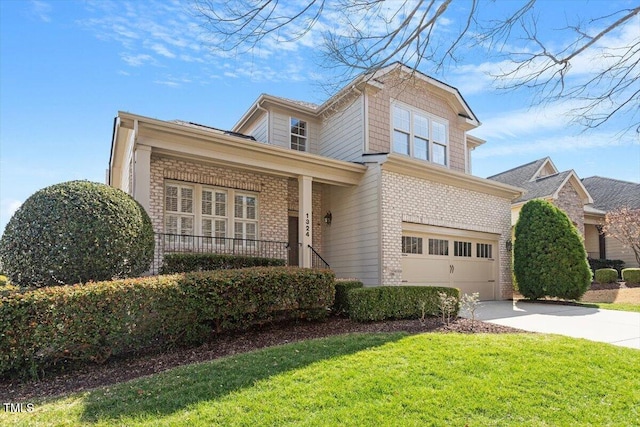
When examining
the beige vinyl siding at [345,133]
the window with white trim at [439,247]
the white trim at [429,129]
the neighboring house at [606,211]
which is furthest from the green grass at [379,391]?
the neighboring house at [606,211]

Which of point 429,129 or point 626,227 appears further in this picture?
point 626,227

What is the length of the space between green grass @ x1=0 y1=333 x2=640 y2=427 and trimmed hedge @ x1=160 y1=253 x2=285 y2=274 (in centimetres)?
417

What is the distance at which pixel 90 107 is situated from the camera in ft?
32.8

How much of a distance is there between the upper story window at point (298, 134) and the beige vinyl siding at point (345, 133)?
2.00 ft

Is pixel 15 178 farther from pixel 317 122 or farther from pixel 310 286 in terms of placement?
pixel 310 286

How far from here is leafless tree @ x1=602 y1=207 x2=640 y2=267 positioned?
18141 millimetres

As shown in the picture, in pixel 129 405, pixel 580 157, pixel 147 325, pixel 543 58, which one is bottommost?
pixel 129 405

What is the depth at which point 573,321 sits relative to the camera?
817 cm

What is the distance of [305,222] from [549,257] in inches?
307

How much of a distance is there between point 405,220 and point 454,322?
402 centimetres

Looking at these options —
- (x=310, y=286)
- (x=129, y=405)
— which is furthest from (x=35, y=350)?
(x=310, y=286)

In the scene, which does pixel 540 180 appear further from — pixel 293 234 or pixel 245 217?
pixel 245 217

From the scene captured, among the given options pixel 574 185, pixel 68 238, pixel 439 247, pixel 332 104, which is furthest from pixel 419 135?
pixel 574 185

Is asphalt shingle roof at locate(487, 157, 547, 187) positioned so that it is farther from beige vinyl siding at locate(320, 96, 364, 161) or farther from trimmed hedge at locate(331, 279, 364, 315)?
trimmed hedge at locate(331, 279, 364, 315)
